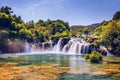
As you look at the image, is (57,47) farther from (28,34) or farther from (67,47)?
(28,34)

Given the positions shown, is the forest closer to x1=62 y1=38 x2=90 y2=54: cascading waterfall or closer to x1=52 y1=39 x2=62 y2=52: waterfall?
x1=62 y1=38 x2=90 y2=54: cascading waterfall

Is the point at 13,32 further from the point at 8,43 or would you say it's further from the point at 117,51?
the point at 117,51

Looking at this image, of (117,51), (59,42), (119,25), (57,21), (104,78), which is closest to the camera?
(104,78)

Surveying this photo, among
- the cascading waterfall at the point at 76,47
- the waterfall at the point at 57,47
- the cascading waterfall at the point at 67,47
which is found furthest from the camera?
the waterfall at the point at 57,47

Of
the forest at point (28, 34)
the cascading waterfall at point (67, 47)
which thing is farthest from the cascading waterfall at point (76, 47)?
the forest at point (28, 34)

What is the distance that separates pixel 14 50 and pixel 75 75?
47.1 meters

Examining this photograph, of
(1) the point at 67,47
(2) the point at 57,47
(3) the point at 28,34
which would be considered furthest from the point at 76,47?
(3) the point at 28,34

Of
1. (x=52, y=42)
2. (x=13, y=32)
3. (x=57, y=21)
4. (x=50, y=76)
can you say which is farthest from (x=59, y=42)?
(x=50, y=76)

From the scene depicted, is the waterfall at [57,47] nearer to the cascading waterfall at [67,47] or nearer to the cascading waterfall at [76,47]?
the cascading waterfall at [67,47]

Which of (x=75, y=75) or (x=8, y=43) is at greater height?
(x=8, y=43)

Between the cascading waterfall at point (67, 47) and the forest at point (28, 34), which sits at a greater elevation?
the forest at point (28, 34)

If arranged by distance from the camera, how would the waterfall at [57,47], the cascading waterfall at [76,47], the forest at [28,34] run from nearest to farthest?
the forest at [28,34], the cascading waterfall at [76,47], the waterfall at [57,47]

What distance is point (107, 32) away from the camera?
63781mm

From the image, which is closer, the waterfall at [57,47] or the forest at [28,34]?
the forest at [28,34]
